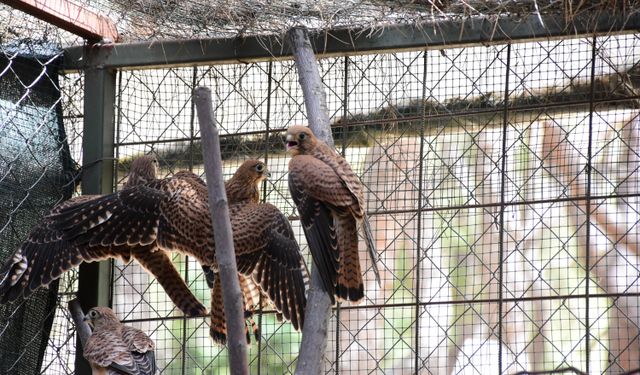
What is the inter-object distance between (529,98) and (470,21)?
498 millimetres

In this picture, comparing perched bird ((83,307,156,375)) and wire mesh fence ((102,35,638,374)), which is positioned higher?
wire mesh fence ((102,35,638,374))

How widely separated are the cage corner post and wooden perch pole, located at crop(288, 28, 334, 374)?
4.08 ft

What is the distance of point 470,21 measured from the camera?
5.20 m

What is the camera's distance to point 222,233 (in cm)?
298

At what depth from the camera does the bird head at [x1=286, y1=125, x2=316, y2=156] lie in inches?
185

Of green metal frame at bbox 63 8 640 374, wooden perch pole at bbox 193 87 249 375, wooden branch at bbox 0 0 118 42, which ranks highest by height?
wooden branch at bbox 0 0 118 42

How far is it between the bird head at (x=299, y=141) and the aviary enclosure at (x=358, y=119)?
667 mm

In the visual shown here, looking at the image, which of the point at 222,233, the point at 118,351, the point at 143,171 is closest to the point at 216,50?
the point at 143,171

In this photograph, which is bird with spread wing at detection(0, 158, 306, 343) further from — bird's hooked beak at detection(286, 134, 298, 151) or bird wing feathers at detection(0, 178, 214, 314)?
bird's hooked beak at detection(286, 134, 298, 151)

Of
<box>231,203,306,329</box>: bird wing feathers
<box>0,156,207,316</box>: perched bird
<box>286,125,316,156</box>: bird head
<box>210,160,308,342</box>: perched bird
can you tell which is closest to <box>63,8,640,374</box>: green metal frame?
<box>0,156,207,316</box>: perched bird

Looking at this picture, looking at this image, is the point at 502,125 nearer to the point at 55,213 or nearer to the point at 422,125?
the point at 422,125

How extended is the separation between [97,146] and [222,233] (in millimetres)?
2837

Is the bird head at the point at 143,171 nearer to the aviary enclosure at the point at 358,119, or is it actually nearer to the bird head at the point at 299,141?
the aviary enclosure at the point at 358,119

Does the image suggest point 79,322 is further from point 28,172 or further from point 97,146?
point 97,146
